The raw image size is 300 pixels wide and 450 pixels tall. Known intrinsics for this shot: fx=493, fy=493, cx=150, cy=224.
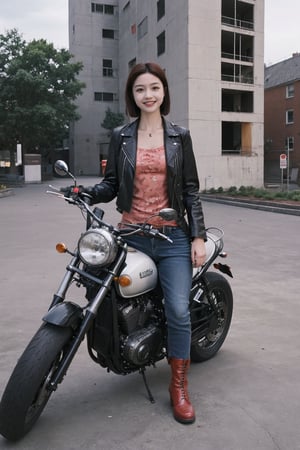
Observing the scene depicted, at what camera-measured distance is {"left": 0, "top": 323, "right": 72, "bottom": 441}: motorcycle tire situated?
102 inches

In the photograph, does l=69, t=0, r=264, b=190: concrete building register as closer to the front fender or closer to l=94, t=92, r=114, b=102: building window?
l=94, t=92, r=114, b=102: building window

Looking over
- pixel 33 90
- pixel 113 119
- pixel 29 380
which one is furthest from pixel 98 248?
pixel 113 119

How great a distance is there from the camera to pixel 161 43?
Answer: 115ft

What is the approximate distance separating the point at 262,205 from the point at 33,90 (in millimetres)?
26405

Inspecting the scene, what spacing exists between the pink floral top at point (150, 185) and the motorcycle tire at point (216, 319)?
863 mm

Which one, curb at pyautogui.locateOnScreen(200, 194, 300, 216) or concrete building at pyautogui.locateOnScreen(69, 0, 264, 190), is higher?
concrete building at pyautogui.locateOnScreen(69, 0, 264, 190)

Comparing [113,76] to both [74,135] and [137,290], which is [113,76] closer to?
[74,135]

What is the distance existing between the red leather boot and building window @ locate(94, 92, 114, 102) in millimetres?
56757

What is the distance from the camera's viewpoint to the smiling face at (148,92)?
314 cm

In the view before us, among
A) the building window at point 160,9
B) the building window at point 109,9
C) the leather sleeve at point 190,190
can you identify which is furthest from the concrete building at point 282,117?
the leather sleeve at point 190,190

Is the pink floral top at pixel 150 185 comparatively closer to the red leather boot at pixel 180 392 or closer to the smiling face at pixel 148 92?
the smiling face at pixel 148 92

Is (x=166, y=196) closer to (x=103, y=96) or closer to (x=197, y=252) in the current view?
(x=197, y=252)

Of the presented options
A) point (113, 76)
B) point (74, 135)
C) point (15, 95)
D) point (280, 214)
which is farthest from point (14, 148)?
point (280, 214)

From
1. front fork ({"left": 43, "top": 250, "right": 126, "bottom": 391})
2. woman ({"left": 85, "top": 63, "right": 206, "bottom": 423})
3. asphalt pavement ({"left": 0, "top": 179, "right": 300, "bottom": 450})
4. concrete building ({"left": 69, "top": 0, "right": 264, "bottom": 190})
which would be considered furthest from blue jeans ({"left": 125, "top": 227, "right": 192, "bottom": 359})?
concrete building ({"left": 69, "top": 0, "right": 264, "bottom": 190})
